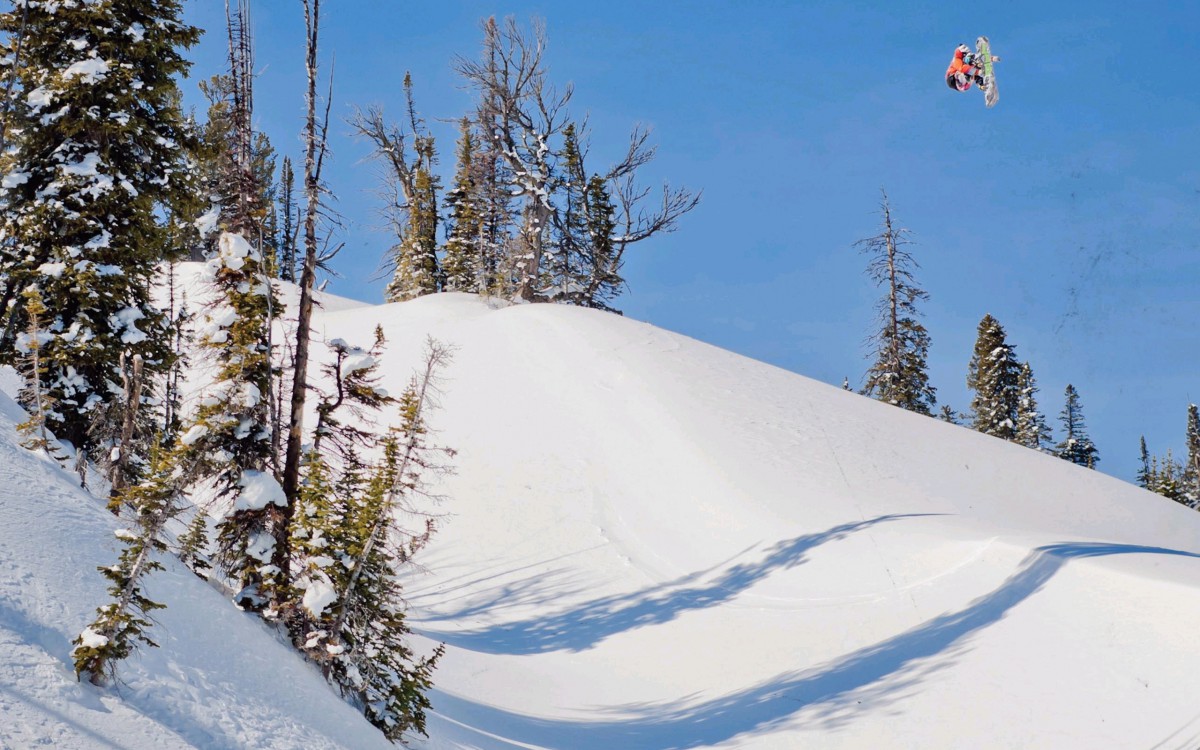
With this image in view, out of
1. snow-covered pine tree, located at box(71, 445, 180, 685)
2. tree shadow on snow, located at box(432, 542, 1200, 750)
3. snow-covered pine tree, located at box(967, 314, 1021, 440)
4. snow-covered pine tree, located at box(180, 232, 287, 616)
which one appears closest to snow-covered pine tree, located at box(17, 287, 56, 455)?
snow-covered pine tree, located at box(180, 232, 287, 616)

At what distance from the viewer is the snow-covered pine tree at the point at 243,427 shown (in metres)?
11.0

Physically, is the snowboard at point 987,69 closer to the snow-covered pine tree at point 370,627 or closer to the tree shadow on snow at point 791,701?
the tree shadow on snow at point 791,701

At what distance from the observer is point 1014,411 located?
52.9m

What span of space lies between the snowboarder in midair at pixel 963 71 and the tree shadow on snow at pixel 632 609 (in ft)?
34.6

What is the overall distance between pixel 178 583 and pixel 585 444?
15636 millimetres

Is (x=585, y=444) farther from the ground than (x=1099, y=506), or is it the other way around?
(x=585, y=444)

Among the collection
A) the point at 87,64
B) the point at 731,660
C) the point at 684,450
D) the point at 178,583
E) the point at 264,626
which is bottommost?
the point at 731,660

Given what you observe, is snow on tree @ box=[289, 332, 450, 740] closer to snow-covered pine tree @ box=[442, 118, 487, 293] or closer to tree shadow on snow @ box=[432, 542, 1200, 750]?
tree shadow on snow @ box=[432, 542, 1200, 750]

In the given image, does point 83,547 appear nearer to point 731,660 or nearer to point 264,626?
point 264,626

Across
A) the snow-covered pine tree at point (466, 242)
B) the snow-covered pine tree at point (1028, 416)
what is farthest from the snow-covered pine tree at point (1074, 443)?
the snow-covered pine tree at point (466, 242)

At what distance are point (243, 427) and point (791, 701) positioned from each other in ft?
32.6

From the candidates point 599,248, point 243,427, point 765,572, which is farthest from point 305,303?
point 599,248

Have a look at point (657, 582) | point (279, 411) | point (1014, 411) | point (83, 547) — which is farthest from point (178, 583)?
point (1014, 411)

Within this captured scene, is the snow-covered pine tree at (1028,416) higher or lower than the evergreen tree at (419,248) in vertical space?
lower
